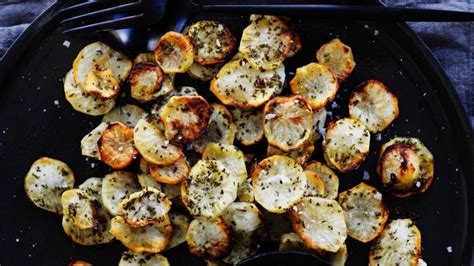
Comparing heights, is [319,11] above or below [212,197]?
above

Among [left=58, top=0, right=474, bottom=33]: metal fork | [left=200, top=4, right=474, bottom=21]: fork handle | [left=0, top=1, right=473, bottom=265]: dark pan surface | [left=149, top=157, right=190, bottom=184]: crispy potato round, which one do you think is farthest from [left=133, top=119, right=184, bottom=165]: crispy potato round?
[left=200, top=4, right=474, bottom=21]: fork handle

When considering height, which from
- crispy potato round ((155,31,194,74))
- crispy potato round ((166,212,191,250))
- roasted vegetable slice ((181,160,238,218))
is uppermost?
crispy potato round ((155,31,194,74))

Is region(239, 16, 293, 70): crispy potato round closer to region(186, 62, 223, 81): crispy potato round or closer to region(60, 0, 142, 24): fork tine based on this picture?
region(186, 62, 223, 81): crispy potato round

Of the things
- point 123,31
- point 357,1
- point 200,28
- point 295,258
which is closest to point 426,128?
point 357,1

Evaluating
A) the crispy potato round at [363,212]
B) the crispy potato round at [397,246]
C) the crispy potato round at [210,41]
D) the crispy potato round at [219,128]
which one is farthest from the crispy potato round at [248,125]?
the crispy potato round at [397,246]

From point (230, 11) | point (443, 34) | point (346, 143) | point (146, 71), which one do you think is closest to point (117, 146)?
point (146, 71)

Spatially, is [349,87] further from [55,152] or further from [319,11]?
[55,152]
